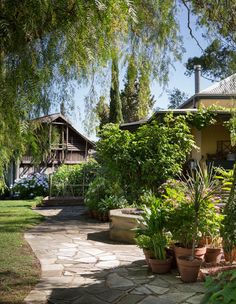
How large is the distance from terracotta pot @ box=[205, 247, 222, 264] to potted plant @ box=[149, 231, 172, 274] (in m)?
0.70

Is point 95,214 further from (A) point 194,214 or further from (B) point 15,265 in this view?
(A) point 194,214

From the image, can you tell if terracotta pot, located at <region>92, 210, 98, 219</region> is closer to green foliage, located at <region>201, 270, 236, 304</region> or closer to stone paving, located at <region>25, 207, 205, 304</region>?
stone paving, located at <region>25, 207, 205, 304</region>

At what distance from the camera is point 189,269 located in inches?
210

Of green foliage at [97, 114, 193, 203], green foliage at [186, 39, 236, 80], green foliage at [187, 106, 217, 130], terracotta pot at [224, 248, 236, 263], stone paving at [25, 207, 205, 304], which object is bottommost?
stone paving at [25, 207, 205, 304]

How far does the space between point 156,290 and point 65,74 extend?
2.98 meters

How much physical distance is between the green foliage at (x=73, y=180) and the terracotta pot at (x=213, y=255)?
11.9m

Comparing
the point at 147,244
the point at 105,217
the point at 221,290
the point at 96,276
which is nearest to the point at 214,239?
the point at 147,244

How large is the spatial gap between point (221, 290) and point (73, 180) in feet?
49.6

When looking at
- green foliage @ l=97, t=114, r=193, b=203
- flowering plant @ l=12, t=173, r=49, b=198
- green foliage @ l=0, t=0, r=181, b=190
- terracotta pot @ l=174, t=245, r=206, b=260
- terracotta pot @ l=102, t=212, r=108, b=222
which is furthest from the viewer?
flowering plant @ l=12, t=173, r=49, b=198

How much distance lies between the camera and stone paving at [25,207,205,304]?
4871 millimetres

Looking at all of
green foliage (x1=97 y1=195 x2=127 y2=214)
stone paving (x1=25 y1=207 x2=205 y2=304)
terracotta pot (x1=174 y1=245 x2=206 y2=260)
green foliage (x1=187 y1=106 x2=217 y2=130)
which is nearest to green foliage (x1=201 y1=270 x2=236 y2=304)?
stone paving (x1=25 y1=207 x2=205 y2=304)

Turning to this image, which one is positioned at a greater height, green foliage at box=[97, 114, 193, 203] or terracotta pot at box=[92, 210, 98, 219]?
green foliage at box=[97, 114, 193, 203]

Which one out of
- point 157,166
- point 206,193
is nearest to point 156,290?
point 206,193

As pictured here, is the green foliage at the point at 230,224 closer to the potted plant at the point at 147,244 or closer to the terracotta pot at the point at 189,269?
the terracotta pot at the point at 189,269
